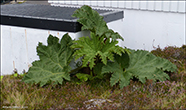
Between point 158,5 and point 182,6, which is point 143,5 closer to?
point 158,5

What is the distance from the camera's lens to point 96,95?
421 centimetres

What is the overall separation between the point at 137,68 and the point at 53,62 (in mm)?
1620

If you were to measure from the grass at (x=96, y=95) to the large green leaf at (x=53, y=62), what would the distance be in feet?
0.62

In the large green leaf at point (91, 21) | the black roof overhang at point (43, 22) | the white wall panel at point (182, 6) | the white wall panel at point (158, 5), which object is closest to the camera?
the large green leaf at point (91, 21)

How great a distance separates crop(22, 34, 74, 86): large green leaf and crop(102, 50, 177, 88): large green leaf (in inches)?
30.7

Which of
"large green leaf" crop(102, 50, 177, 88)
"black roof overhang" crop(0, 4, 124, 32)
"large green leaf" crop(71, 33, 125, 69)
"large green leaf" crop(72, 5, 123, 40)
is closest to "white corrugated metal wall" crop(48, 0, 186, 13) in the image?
"black roof overhang" crop(0, 4, 124, 32)

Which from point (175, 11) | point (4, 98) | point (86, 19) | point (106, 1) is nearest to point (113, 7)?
point (106, 1)

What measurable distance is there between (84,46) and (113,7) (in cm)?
417

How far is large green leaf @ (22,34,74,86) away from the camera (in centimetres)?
448

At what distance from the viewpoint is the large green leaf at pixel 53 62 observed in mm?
4478

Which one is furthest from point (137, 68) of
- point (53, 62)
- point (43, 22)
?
point (43, 22)

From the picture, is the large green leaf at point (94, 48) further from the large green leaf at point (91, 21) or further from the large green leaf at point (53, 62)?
the large green leaf at point (53, 62)

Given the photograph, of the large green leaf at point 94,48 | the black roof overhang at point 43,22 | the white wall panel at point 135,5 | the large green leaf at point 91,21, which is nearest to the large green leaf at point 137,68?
the large green leaf at point 94,48

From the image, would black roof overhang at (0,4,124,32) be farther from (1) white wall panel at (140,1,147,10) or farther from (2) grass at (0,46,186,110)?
(1) white wall panel at (140,1,147,10)
